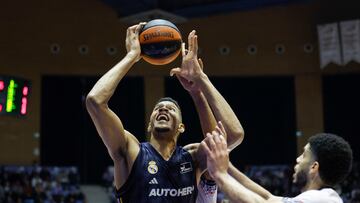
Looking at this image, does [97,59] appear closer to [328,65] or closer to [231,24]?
[231,24]

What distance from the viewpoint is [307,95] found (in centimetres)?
1680

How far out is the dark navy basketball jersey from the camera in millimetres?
3564

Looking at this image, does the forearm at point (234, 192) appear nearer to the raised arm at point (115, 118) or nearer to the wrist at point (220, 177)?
the wrist at point (220, 177)

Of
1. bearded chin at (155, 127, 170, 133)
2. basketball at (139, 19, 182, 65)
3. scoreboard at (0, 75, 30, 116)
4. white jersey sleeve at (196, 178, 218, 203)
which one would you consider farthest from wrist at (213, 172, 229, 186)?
scoreboard at (0, 75, 30, 116)

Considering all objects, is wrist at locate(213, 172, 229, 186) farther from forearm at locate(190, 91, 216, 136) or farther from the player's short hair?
forearm at locate(190, 91, 216, 136)

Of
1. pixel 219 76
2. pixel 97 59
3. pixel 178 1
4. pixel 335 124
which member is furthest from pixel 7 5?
pixel 335 124

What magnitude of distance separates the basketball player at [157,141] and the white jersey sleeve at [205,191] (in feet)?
0.93

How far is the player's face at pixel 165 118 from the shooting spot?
382cm

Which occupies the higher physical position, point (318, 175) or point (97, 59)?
point (97, 59)

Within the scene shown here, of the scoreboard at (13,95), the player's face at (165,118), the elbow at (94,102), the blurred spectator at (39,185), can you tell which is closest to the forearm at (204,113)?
the player's face at (165,118)

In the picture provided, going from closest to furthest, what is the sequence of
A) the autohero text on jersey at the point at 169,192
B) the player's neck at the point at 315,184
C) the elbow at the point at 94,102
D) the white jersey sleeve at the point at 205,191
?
the player's neck at the point at 315,184 < the elbow at the point at 94,102 < the autohero text on jersey at the point at 169,192 < the white jersey sleeve at the point at 205,191

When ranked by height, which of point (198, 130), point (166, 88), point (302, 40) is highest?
point (302, 40)

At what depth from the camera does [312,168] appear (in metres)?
3.14

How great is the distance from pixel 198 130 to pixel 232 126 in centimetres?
1276
